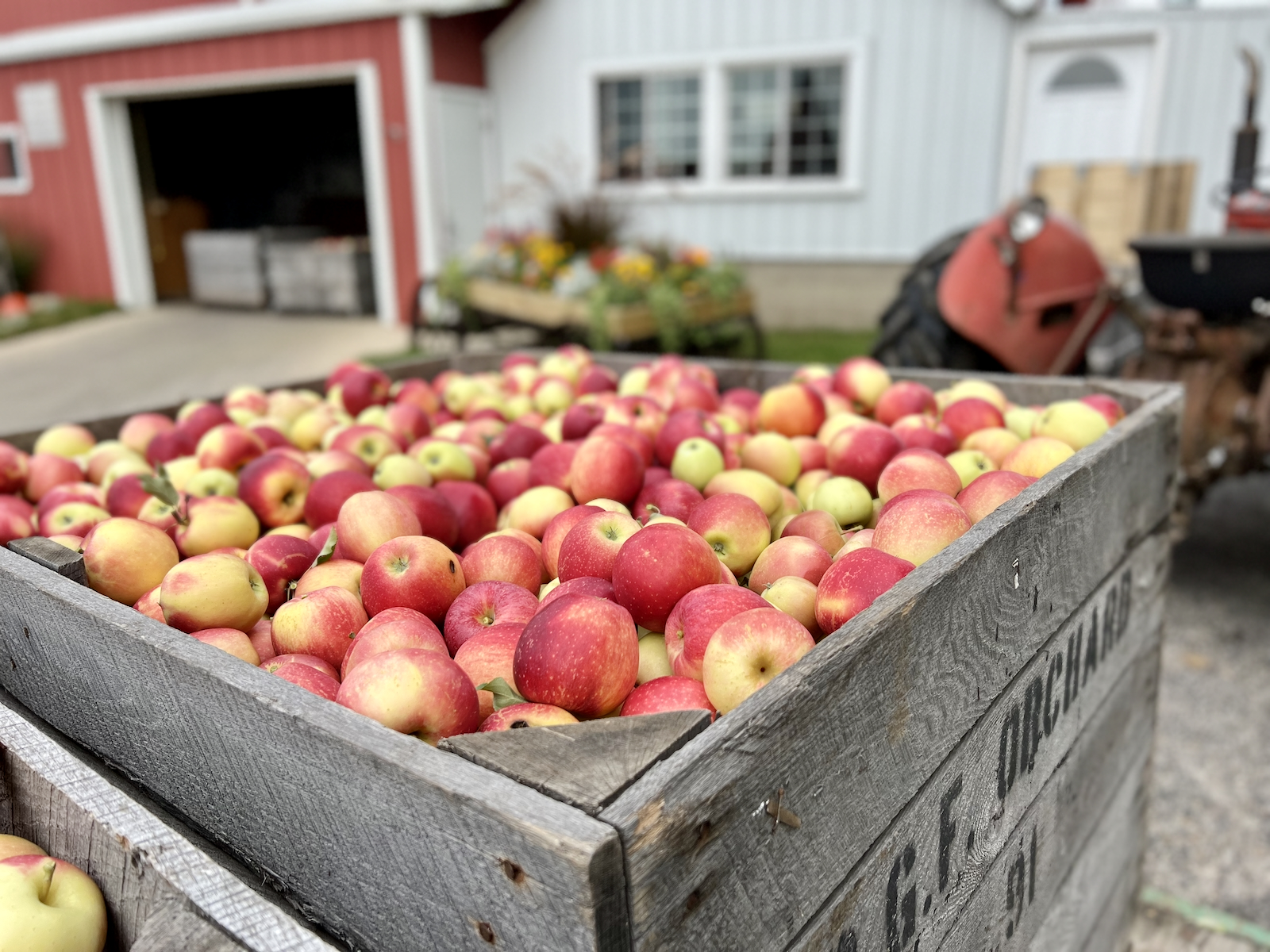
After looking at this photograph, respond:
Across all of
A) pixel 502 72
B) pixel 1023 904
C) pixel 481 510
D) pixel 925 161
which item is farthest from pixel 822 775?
pixel 502 72

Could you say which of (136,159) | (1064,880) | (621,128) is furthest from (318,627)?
(136,159)

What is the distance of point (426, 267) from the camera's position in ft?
36.6

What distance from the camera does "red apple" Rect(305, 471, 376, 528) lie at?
160 centimetres

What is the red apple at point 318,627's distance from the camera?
1188 millimetres

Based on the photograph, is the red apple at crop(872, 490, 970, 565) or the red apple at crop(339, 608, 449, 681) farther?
the red apple at crop(872, 490, 970, 565)

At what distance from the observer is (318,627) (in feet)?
3.90

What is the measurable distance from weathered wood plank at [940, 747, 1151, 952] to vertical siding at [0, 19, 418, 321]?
419 inches

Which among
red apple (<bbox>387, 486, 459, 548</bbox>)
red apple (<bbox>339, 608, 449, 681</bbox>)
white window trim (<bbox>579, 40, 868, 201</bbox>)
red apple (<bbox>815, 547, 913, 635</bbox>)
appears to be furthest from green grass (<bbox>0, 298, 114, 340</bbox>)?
red apple (<bbox>815, 547, 913, 635</bbox>)

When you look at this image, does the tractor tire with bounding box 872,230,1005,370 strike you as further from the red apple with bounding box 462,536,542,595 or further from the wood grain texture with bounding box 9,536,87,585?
the wood grain texture with bounding box 9,536,87,585

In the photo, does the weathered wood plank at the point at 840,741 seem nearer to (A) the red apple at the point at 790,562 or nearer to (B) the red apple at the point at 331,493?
(A) the red apple at the point at 790,562

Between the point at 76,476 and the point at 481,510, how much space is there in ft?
3.01

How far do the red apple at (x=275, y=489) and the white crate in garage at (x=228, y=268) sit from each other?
12.1m

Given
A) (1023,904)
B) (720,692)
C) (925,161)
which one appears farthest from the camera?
(925,161)

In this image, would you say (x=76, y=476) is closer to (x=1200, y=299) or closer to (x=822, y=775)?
(x=822, y=775)
